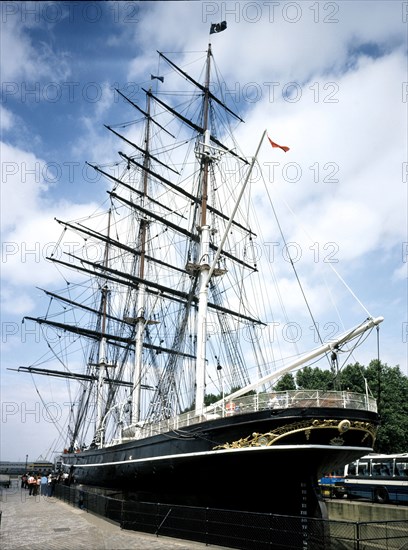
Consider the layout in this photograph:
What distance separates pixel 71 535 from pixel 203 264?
13.6m

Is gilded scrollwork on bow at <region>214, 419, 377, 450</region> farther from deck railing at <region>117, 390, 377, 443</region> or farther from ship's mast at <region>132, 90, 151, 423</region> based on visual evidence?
ship's mast at <region>132, 90, 151, 423</region>

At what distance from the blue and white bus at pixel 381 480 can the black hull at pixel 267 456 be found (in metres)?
10.4

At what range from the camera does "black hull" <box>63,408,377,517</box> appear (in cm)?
1507

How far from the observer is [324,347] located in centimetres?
1780

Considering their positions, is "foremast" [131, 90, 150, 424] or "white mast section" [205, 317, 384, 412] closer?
"white mast section" [205, 317, 384, 412]

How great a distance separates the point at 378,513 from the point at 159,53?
91.6ft

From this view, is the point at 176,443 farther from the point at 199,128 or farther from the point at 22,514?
the point at 199,128

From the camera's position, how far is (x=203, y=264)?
24656mm

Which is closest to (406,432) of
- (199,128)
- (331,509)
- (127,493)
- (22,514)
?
(331,509)

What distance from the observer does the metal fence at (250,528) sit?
11820 mm

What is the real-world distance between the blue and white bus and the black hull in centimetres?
1038

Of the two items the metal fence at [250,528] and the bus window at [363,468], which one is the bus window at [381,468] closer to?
the bus window at [363,468]

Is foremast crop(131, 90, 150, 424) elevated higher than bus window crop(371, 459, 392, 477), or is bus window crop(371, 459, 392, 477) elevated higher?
foremast crop(131, 90, 150, 424)

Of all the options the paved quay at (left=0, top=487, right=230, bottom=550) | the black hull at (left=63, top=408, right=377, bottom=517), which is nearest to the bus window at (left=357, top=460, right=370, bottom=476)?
the black hull at (left=63, top=408, right=377, bottom=517)
